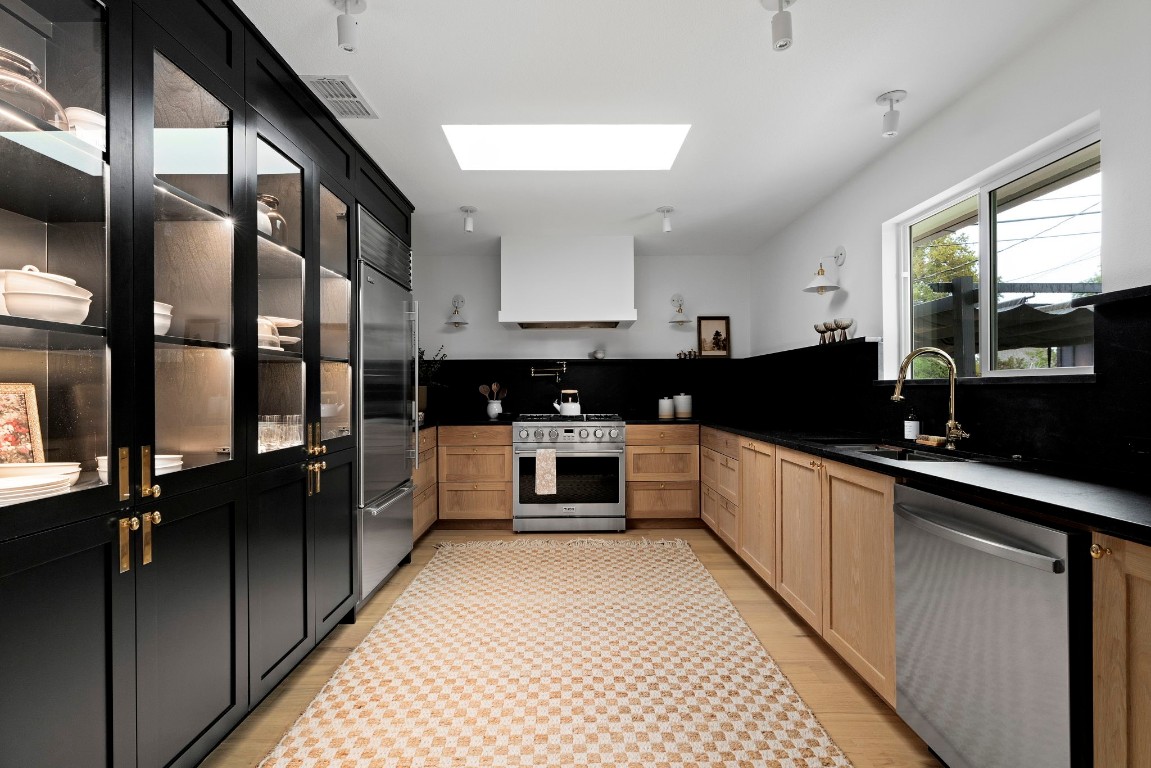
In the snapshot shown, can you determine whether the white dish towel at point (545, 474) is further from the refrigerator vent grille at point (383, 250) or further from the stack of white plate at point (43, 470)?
the stack of white plate at point (43, 470)

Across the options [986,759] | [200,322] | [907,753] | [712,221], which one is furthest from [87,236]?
[712,221]

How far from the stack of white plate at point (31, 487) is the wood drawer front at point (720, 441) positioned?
334 cm

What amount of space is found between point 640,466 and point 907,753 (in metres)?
3.03

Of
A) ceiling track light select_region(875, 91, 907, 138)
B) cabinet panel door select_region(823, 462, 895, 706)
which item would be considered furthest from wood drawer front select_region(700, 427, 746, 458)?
ceiling track light select_region(875, 91, 907, 138)

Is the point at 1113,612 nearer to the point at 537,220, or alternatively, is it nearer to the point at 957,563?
the point at 957,563

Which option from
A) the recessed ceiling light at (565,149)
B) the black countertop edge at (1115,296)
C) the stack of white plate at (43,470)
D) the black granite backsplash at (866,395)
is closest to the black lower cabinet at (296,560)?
the stack of white plate at (43,470)

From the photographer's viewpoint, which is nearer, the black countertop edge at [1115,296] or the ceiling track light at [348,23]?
the black countertop edge at [1115,296]

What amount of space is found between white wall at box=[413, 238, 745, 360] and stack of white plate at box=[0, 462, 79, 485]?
164 inches

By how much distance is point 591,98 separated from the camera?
2449 millimetres

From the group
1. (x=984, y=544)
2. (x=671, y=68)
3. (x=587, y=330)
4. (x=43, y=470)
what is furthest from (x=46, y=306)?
(x=587, y=330)

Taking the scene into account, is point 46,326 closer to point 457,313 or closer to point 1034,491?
point 1034,491

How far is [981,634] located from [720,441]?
2.67 metres

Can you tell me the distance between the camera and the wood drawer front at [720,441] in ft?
12.4

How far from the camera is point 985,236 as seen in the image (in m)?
2.43
